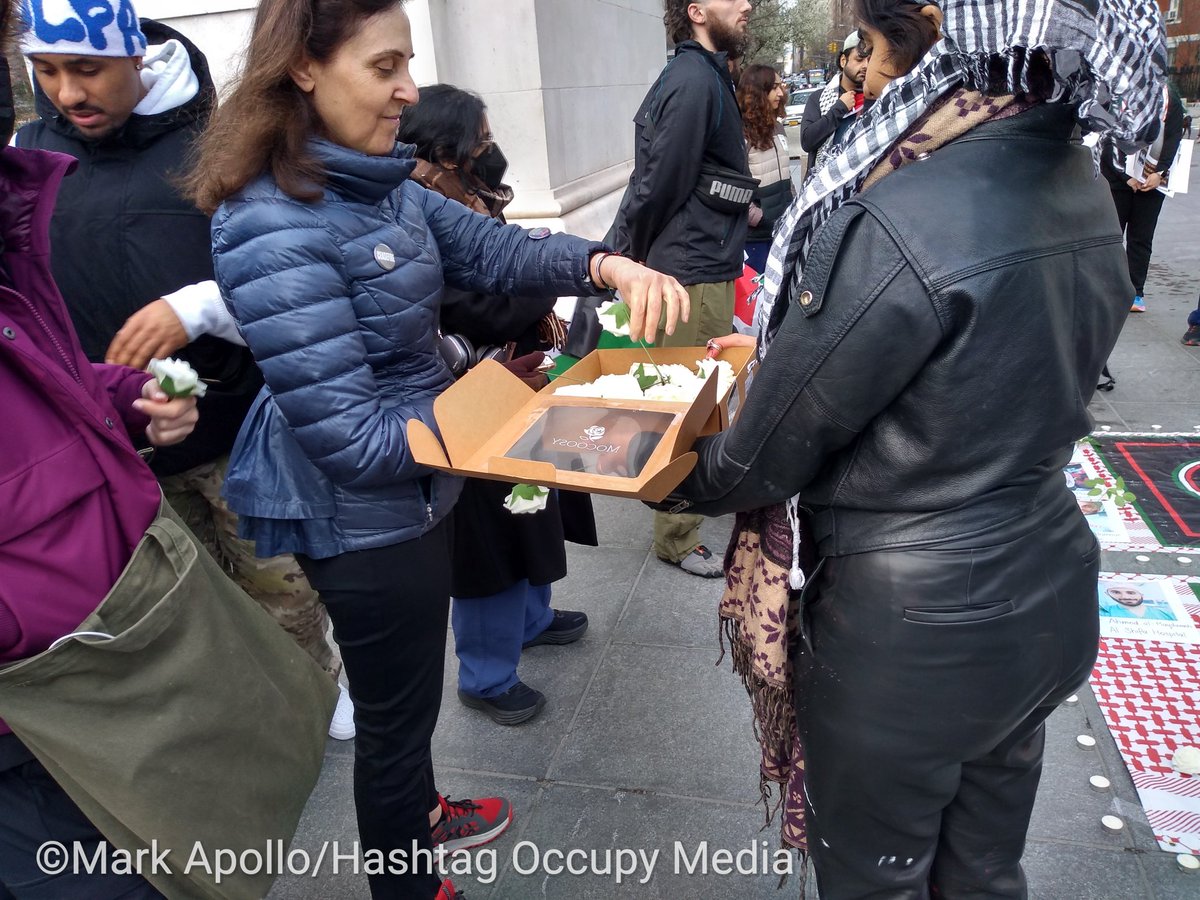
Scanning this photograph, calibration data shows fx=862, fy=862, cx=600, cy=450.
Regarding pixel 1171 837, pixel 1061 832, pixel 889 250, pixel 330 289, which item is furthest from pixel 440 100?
pixel 1171 837

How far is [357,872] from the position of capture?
8.33 feet

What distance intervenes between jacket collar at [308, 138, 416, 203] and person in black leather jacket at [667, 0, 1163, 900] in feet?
2.72

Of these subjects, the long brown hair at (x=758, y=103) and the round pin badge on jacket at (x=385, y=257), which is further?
the long brown hair at (x=758, y=103)

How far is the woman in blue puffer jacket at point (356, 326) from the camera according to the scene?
169cm

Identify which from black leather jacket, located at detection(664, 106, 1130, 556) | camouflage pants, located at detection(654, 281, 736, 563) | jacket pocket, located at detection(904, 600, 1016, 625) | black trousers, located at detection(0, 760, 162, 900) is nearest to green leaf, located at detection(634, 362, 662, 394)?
black leather jacket, located at detection(664, 106, 1130, 556)

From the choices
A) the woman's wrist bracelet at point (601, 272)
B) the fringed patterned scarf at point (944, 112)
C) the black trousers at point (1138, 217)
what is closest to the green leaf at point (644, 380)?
the woman's wrist bracelet at point (601, 272)

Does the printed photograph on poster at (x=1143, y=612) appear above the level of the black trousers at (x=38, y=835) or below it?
below

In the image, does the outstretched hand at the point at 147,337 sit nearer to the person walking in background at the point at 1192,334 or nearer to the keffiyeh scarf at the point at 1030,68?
the keffiyeh scarf at the point at 1030,68

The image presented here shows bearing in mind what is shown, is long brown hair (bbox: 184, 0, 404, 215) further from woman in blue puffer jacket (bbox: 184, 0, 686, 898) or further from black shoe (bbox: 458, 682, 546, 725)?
black shoe (bbox: 458, 682, 546, 725)

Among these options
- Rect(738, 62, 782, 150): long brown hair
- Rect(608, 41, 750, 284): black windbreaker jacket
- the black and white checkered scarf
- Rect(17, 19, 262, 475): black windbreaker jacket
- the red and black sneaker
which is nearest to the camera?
the black and white checkered scarf

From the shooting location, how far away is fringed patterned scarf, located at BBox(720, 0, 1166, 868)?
1224 millimetres

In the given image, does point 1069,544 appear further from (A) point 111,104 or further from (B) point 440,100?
(A) point 111,104

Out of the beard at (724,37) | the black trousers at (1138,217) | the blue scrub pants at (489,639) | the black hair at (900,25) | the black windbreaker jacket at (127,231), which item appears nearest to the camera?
the black hair at (900,25)

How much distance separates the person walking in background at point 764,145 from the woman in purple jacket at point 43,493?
196 inches
